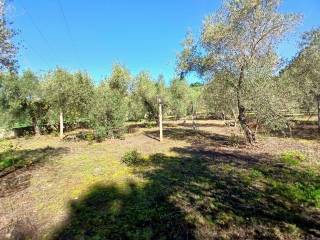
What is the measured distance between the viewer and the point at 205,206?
30.9ft

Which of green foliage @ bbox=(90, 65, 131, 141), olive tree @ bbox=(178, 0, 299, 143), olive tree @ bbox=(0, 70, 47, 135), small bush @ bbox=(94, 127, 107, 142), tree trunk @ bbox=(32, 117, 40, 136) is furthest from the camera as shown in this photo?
tree trunk @ bbox=(32, 117, 40, 136)

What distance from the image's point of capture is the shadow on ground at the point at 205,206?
7852 mm

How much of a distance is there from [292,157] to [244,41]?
816 centimetres

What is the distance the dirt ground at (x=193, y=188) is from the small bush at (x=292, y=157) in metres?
0.30

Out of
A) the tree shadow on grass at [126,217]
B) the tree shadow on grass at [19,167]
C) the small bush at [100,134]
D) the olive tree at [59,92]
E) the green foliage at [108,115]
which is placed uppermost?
the olive tree at [59,92]

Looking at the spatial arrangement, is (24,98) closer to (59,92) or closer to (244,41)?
(59,92)

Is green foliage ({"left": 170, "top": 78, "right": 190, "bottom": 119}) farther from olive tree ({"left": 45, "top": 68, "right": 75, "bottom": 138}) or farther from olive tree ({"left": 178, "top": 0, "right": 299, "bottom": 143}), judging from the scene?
olive tree ({"left": 178, "top": 0, "right": 299, "bottom": 143})

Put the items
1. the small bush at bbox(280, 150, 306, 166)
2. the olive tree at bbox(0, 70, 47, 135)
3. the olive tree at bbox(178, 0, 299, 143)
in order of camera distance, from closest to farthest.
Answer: the small bush at bbox(280, 150, 306, 166) < the olive tree at bbox(178, 0, 299, 143) < the olive tree at bbox(0, 70, 47, 135)

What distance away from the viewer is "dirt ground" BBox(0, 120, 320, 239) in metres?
8.05

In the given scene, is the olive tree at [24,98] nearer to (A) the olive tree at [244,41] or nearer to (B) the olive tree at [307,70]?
(A) the olive tree at [244,41]

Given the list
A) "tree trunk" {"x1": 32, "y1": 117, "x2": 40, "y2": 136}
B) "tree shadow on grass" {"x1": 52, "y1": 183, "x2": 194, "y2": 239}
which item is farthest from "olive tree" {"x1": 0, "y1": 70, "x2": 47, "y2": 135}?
"tree shadow on grass" {"x1": 52, "y1": 183, "x2": 194, "y2": 239}

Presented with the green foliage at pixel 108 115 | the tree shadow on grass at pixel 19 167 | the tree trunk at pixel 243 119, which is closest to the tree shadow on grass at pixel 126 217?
the tree shadow on grass at pixel 19 167

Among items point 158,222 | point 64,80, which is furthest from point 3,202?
point 64,80

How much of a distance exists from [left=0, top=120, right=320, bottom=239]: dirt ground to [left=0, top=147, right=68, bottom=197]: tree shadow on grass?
0.06 meters
